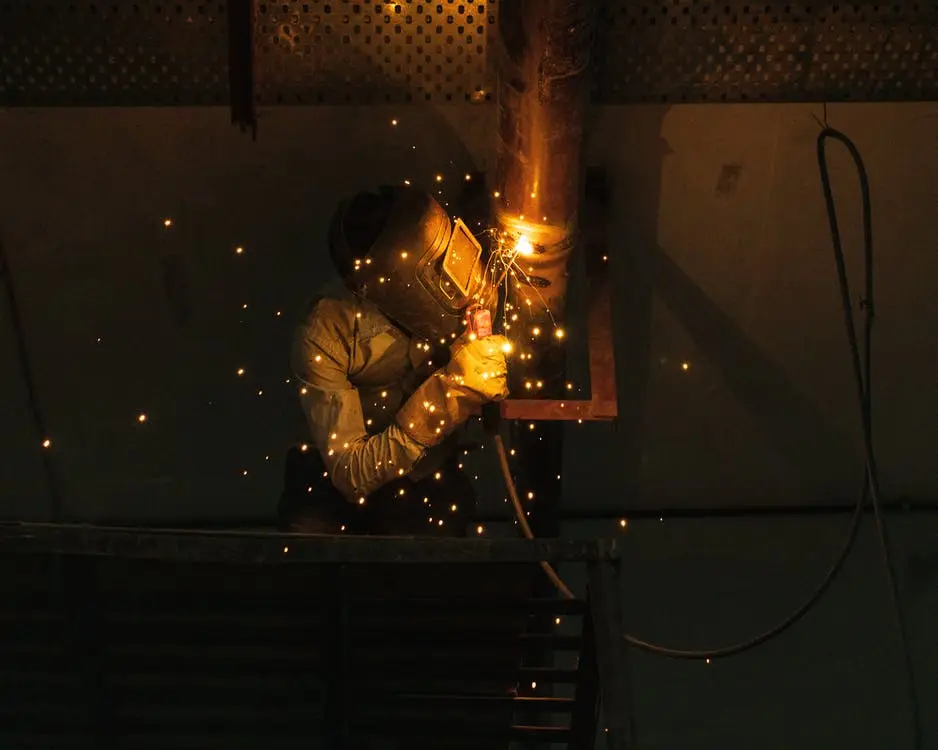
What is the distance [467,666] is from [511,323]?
811mm

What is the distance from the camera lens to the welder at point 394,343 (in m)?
1.98

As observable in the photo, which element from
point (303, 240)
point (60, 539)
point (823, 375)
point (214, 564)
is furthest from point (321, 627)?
point (823, 375)

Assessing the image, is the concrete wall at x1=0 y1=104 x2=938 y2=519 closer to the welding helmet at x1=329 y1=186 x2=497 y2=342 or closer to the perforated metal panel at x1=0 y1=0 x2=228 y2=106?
the perforated metal panel at x1=0 y1=0 x2=228 y2=106

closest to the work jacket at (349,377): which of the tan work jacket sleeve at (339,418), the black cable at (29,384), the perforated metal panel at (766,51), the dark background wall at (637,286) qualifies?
the tan work jacket sleeve at (339,418)

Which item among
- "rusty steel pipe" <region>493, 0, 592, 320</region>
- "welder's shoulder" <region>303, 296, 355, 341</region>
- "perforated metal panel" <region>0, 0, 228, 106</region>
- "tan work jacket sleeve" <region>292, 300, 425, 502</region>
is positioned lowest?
"tan work jacket sleeve" <region>292, 300, 425, 502</region>

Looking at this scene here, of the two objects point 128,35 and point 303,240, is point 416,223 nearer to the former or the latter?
point 303,240

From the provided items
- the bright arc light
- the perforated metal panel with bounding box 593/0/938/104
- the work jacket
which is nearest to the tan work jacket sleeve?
the work jacket

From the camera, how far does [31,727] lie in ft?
5.09

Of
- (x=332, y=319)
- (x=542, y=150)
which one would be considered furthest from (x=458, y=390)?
(x=542, y=150)

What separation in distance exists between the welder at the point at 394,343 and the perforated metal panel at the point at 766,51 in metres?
0.56

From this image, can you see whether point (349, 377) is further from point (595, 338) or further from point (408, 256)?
point (595, 338)

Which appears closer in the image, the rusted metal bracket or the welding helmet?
the welding helmet

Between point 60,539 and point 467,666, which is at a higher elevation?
point 60,539

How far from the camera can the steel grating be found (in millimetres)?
2123
